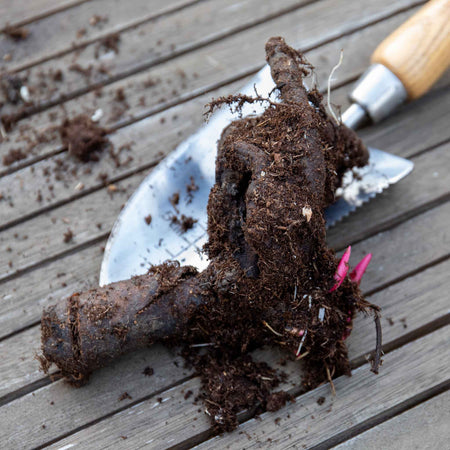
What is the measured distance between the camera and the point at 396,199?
1.69m

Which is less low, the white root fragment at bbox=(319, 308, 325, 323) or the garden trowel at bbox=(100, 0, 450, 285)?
the garden trowel at bbox=(100, 0, 450, 285)

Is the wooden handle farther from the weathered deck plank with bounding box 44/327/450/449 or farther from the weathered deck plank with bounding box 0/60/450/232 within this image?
the weathered deck plank with bounding box 44/327/450/449

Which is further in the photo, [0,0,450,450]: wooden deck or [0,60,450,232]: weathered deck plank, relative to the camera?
[0,60,450,232]: weathered deck plank

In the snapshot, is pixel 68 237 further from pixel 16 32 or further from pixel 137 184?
pixel 16 32

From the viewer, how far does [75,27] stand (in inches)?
77.4

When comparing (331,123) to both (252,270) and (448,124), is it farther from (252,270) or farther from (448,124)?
(448,124)

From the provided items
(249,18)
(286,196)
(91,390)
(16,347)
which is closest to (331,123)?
(286,196)

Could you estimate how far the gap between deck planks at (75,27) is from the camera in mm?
1927

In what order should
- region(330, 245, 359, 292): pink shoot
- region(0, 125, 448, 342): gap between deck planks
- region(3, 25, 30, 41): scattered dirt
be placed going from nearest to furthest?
1. region(330, 245, 359, 292): pink shoot
2. region(0, 125, 448, 342): gap between deck planks
3. region(3, 25, 30, 41): scattered dirt

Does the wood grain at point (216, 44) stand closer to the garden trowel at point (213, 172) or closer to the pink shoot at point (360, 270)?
the garden trowel at point (213, 172)

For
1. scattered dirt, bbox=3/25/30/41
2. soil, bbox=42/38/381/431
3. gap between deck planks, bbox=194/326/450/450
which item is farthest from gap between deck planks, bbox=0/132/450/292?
scattered dirt, bbox=3/25/30/41

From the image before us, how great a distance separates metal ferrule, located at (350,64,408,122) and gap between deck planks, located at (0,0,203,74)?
0.81 m

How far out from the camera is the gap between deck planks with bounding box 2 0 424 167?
72.6 inches

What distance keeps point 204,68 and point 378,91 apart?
2.19 ft
